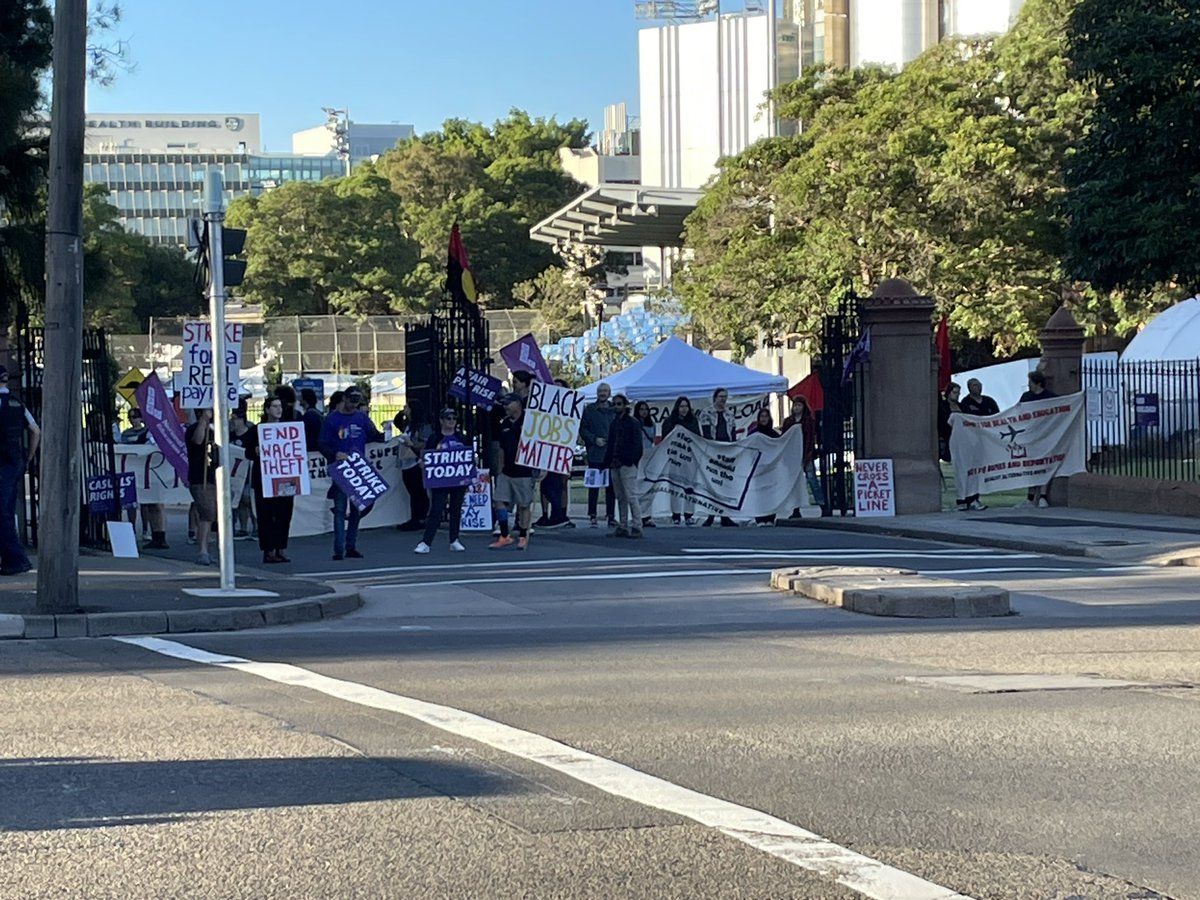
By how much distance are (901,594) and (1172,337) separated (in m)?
27.4

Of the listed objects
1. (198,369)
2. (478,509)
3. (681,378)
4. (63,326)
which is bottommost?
(478,509)

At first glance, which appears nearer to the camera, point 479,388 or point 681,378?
point 479,388

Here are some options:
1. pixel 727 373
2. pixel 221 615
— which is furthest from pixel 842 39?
pixel 221 615

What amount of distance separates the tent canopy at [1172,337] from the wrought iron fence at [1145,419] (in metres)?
13.6

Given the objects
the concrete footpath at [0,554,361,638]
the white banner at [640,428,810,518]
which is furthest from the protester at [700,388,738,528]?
the concrete footpath at [0,554,361,638]

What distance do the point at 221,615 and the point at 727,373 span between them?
22.5 metres

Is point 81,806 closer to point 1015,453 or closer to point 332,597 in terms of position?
point 332,597

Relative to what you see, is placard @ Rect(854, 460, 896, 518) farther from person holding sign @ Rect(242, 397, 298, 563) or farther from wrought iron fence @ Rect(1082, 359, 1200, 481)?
person holding sign @ Rect(242, 397, 298, 563)

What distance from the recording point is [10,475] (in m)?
16.0

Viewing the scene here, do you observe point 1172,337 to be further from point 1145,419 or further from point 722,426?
point 722,426

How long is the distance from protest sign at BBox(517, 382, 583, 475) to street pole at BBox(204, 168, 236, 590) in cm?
604

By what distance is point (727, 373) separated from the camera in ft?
114

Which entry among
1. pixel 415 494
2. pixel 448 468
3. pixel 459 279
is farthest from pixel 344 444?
pixel 459 279

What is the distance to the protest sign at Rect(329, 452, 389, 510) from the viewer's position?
1836 cm
